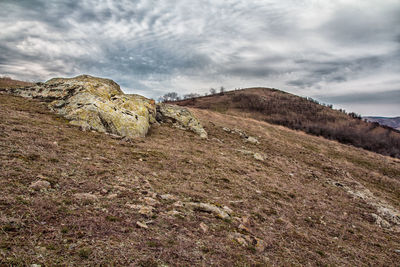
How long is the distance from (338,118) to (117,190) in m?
120

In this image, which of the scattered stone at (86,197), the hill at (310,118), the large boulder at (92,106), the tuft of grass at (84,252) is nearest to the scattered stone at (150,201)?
the scattered stone at (86,197)

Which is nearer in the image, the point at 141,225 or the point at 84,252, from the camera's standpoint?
the point at 84,252

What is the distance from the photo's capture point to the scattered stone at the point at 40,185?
529 centimetres

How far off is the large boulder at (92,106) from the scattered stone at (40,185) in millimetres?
7228

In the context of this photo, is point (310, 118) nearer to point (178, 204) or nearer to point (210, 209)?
point (210, 209)

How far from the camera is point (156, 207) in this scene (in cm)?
610

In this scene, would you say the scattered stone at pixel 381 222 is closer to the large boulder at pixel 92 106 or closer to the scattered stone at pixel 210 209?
the scattered stone at pixel 210 209

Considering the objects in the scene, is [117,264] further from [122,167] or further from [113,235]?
[122,167]

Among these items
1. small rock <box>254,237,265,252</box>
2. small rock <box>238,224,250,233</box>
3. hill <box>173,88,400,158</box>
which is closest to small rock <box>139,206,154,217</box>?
small rock <box>238,224,250,233</box>

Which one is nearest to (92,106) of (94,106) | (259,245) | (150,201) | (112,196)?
(94,106)

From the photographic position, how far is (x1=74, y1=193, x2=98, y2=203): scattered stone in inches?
213

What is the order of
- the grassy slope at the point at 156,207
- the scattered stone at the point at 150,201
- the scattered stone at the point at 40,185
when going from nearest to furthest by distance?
the grassy slope at the point at 156,207, the scattered stone at the point at 40,185, the scattered stone at the point at 150,201

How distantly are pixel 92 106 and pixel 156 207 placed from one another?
10247 millimetres

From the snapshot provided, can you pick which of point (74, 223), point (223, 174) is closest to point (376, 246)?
point (223, 174)
